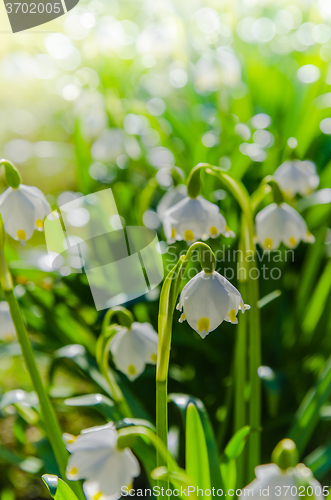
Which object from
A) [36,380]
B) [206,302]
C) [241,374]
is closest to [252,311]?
[241,374]

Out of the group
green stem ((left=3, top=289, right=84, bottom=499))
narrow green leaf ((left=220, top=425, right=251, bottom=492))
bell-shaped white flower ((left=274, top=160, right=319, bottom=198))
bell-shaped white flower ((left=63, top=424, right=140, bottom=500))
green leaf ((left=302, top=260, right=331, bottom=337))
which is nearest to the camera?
bell-shaped white flower ((left=63, top=424, right=140, bottom=500))

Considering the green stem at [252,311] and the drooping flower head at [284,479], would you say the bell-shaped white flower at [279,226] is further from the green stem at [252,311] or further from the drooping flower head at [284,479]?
the drooping flower head at [284,479]

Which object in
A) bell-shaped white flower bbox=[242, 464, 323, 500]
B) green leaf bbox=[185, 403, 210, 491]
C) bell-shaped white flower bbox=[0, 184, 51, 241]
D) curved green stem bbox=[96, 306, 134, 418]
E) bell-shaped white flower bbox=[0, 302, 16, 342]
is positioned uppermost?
bell-shaped white flower bbox=[0, 184, 51, 241]

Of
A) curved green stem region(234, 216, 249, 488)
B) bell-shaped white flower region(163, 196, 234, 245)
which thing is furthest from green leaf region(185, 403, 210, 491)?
bell-shaped white flower region(163, 196, 234, 245)

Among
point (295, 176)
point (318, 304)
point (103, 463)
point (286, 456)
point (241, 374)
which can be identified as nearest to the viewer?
point (286, 456)

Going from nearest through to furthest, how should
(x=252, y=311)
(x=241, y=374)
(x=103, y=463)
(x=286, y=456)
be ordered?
(x=286, y=456)
(x=103, y=463)
(x=252, y=311)
(x=241, y=374)

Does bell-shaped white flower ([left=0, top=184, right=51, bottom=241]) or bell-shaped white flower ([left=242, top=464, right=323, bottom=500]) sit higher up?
bell-shaped white flower ([left=0, top=184, right=51, bottom=241])

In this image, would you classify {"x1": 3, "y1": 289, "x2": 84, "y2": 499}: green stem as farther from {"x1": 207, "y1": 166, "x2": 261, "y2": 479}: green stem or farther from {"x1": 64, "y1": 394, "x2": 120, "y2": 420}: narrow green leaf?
{"x1": 207, "y1": 166, "x2": 261, "y2": 479}: green stem

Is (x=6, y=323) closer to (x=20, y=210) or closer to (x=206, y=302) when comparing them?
(x=20, y=210)
